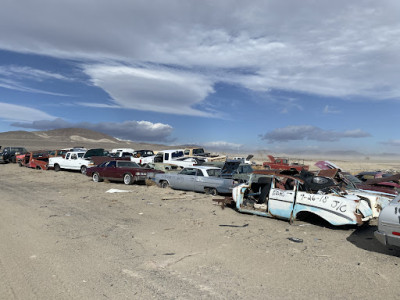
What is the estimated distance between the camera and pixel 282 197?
8.31 meters

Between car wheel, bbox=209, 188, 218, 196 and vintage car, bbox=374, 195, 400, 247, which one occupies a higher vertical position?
vintage car, bbox=374, 195, 400, 247

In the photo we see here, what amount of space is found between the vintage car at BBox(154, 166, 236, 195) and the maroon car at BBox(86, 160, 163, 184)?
1198 millimetres

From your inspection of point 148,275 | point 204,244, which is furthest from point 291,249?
point 148,275

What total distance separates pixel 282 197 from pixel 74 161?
58.2ft

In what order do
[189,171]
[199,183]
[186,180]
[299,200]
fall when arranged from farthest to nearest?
Answer: [189,171]
[186,180]
[199,183]
[299,200]

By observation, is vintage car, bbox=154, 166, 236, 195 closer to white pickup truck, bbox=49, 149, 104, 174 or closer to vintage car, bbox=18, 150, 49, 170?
white pickup truck, bbox=49, 149, 104, 174

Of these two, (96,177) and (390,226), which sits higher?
(390,226)

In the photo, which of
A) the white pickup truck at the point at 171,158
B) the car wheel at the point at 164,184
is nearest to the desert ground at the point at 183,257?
the car wheel at the point at 164,184

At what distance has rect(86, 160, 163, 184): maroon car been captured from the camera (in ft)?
51.8

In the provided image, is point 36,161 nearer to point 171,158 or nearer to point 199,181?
point 171,158

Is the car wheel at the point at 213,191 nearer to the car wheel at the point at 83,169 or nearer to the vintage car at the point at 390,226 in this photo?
the vintage car at the point at 390,226

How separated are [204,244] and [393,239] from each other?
342cm

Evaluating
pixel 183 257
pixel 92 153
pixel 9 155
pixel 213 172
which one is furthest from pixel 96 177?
pixel 9 155

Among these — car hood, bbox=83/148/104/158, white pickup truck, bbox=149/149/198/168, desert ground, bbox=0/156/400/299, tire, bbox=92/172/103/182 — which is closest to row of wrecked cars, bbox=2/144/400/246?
desert ground, bbox=0/156/400/299
